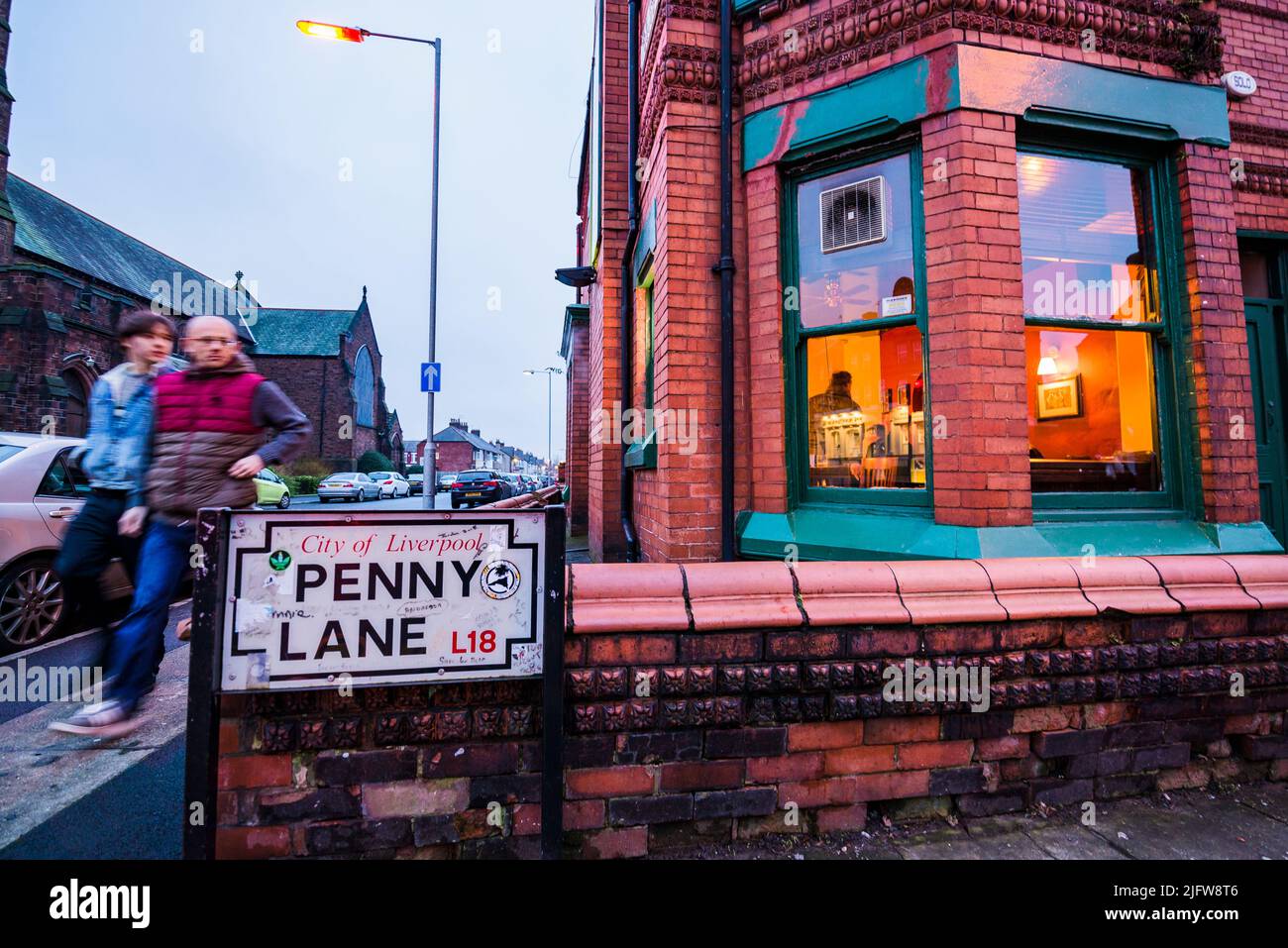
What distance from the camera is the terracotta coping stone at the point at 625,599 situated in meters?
1.85

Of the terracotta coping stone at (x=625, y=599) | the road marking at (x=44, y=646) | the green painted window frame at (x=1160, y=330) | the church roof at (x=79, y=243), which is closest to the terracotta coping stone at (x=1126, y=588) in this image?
the green painted window frame at (x=1160, y=330)

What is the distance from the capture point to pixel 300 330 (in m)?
42.5

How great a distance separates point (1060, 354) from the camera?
3520 mm

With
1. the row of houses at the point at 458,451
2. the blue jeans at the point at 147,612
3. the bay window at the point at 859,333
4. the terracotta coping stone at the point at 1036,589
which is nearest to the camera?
the terracotta coping stone at the point at 1036,589

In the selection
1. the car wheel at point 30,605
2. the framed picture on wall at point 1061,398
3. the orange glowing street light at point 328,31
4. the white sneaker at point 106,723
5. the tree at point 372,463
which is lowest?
the white sneaker at point 106,723

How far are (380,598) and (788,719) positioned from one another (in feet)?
4.71

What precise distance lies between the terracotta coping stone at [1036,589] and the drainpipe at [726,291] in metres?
1.67

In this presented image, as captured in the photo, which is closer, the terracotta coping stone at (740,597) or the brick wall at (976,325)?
the terracotta coping stone at (740,597)

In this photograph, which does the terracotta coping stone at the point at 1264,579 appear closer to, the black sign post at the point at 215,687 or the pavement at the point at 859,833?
the pavement at the point at 859,833

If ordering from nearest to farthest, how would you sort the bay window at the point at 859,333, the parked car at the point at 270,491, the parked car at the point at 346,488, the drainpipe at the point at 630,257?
the bay window at the point at 859,333, the drainpipe at the point at 630,257, the parked car at the point at 270,491, the parked car at the point at 346,488

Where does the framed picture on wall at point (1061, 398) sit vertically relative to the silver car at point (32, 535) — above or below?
above

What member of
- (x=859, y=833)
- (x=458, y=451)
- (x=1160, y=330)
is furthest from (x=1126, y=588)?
(x=458, y=451)

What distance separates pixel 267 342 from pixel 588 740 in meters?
48.9

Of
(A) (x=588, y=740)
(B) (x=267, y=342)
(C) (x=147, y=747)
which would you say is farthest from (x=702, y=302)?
(B) (x=267, y=342)
